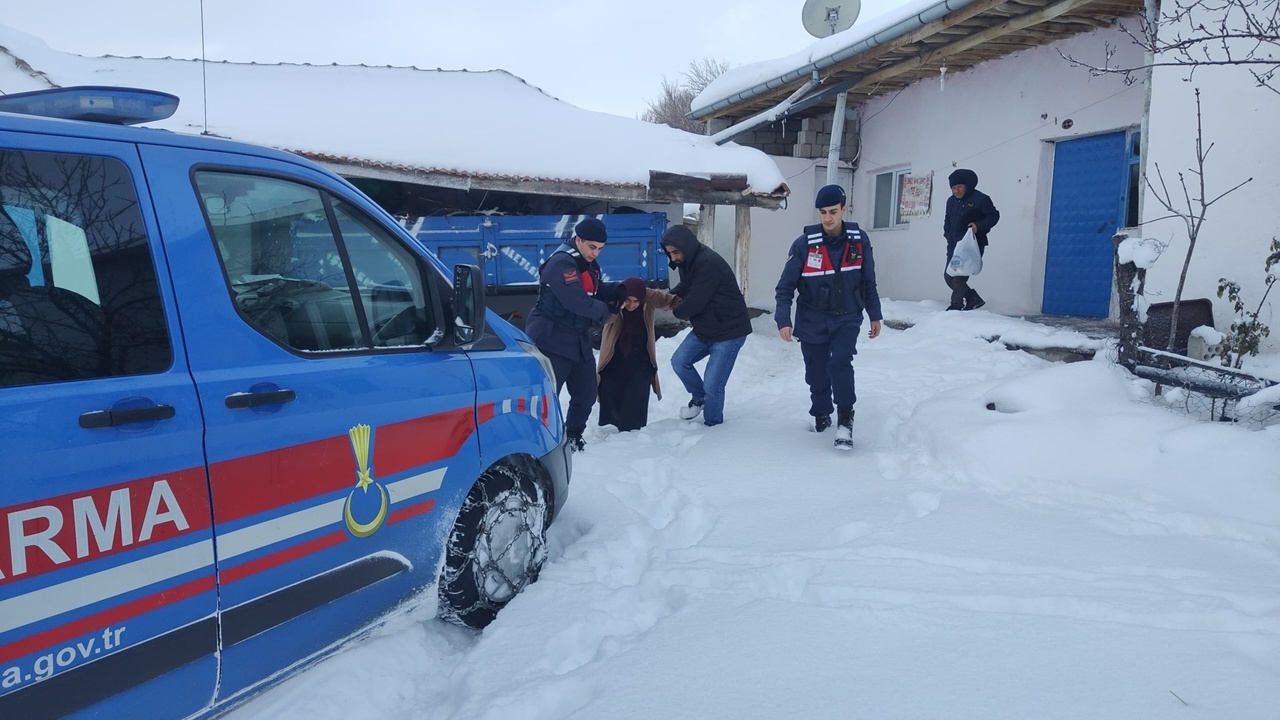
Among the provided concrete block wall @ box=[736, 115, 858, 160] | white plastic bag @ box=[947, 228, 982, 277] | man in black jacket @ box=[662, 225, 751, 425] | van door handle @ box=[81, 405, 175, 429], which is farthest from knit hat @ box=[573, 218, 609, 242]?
concrete block wall @ box=[736, 115, 858, 160]

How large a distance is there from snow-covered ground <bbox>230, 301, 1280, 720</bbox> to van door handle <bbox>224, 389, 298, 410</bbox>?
86cm

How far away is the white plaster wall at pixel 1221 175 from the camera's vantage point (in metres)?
5.29

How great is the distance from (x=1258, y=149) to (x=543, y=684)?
19.5ft

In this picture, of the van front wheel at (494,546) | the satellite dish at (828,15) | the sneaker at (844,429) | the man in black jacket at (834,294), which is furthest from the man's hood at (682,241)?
the satellite dish at (828,15)

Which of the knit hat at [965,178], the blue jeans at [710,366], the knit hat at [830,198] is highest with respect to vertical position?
the knit hat at [965,178]

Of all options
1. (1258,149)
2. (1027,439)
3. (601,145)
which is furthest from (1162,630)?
(601,145)

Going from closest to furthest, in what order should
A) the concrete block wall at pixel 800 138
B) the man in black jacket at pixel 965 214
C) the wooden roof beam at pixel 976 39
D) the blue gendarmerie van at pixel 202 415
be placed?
the blue gendarmerie van at pixel 202 415, the wooden roof beam at pixel 976 39, the man in black jacket at pixel 965 214, the concrete block wall at pixel 800 138

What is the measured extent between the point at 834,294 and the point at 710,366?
1.24 m

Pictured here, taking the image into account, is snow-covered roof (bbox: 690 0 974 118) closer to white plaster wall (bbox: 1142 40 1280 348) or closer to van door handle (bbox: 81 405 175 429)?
white plaster wall (bbox: 1142 40 1280 348)

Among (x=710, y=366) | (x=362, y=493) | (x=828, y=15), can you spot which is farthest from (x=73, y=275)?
(x=828, y=15)

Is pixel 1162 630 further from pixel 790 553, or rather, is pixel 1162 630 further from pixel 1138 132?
pixel 1138 132

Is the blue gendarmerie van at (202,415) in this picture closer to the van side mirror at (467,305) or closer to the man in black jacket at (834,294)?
the van side mirror at (467,305)

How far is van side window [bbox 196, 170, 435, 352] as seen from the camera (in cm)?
207

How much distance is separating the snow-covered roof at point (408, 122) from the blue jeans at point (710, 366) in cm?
423
